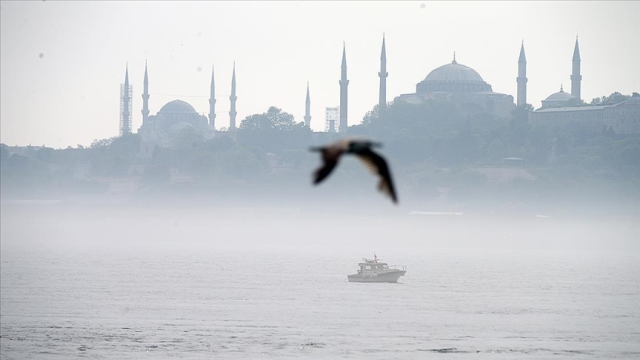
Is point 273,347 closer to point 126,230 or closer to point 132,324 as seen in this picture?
point 132,324

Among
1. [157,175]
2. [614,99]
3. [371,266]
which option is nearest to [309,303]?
[371,266]

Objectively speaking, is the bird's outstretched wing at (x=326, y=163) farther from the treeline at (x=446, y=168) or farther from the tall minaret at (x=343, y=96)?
the tall minaret at (x=343, y=96)

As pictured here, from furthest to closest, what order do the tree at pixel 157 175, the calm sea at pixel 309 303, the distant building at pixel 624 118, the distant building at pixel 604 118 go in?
the tree at pixel 157 175
the distant building at pixel 604 118
the distant building at pixel 624 118
the calm sea at pixel 309 303

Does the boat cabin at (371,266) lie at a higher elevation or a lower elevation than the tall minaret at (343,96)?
lower

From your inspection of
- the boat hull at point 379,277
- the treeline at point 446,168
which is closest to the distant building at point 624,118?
the treeline at point 446,168

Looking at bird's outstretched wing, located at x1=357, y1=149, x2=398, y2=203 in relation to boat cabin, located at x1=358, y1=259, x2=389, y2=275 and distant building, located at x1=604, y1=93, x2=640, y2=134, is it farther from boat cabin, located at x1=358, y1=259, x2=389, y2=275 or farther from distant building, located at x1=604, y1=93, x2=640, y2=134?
distant building, located at x1=604, y1=93, x2=640, y2=134

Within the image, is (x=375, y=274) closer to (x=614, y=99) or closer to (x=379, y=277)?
(x=379, y=277)
